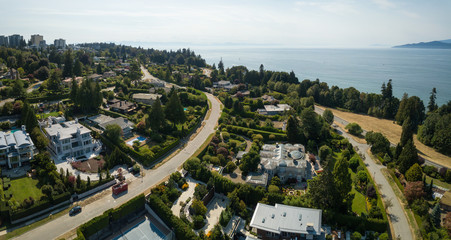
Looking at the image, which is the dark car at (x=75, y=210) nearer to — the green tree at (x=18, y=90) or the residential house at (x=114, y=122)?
the residential house at (x=114, y=122)

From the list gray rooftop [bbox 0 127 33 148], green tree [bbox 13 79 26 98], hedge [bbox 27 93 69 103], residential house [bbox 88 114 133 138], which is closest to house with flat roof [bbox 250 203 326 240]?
residential house [bbox 88 114 133 138]

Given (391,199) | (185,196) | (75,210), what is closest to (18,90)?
(75,210)

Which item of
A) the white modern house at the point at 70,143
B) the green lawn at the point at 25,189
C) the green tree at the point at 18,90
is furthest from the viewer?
the green tree at the point at 18,90

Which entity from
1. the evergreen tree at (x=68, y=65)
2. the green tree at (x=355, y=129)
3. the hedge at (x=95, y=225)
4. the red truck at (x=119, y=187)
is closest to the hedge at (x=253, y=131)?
the green tree at (x=355, y=129)

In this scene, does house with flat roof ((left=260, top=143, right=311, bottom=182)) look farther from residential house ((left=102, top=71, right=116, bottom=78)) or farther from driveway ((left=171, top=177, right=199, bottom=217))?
residential house ((left=102, top=71, right=116, bottom=78))

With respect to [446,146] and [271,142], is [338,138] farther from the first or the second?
[446,146]
